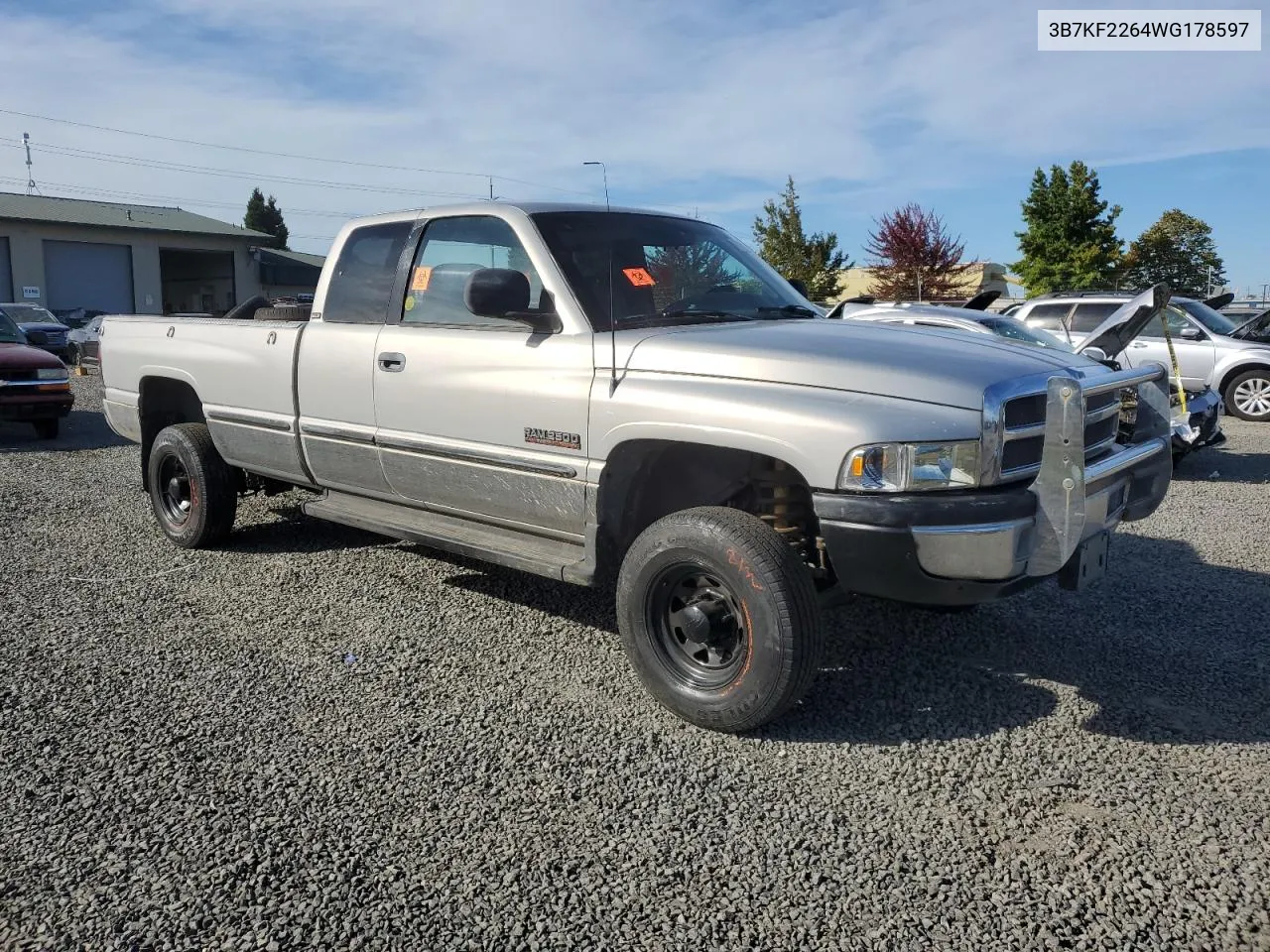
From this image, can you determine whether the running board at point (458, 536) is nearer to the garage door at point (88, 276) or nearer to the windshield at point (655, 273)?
the windshield at point (655, 273)

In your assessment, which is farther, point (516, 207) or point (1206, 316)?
point (1206, 316)

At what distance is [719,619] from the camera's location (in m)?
3.67

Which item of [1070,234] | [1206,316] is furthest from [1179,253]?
[1206,316]

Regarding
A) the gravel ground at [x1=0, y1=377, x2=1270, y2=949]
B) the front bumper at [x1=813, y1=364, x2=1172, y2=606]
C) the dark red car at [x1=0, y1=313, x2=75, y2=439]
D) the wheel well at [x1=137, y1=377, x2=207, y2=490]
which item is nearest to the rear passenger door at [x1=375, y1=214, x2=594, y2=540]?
the gravel ground at [x1=0, y1=377, x2=1270, y2=949]

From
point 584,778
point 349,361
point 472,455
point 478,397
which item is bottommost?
point 584,778

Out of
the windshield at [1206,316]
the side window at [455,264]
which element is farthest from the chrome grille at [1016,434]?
the windshield at [1206,316]

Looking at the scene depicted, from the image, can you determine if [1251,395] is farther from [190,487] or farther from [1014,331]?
[190,487]

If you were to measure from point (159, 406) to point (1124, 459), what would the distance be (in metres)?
5.70

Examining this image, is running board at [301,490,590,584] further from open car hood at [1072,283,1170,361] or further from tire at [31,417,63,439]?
tire at [31,417,63,439]

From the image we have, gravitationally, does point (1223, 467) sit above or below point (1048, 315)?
below

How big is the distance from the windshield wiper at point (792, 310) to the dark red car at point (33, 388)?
33.2 ft

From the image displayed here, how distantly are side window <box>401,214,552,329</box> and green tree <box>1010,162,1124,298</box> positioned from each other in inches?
1369

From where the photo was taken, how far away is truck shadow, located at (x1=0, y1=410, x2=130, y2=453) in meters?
11.3

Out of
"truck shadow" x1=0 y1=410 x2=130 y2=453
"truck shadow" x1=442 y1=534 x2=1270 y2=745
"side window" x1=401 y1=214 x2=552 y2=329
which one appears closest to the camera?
"truck shadow" x1=442 y1=534 x2=1270 y2=745
